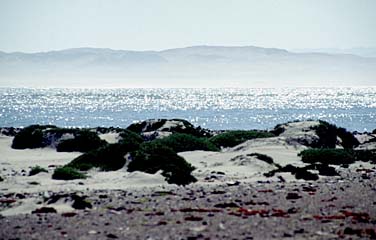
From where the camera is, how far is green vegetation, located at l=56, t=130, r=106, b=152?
3584 cm

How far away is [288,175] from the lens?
25.5m

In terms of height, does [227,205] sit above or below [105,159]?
above

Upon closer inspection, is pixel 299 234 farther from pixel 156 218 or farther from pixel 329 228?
pixel 156 218

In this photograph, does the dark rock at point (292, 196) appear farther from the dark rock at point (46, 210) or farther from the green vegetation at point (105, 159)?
the green vegetation at point (105, 159)

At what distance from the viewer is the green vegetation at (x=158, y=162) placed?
82.6 feet

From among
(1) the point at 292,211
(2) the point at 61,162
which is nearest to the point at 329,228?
(1) the point at 292,211

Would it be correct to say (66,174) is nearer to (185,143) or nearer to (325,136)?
(185,143)

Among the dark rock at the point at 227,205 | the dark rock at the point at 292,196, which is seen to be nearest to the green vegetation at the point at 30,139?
the dark rock at the point at 292,196

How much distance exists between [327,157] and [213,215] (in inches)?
610

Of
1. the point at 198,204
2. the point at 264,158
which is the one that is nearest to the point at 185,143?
the point at 264,158

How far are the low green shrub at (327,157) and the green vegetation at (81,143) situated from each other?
12032mm

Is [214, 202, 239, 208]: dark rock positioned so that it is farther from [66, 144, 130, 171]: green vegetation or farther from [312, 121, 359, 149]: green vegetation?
[312, 121, 359, 149]: green vegetation

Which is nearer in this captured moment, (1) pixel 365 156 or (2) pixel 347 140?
(1) pixel 365 156

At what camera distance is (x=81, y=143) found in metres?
36.1
